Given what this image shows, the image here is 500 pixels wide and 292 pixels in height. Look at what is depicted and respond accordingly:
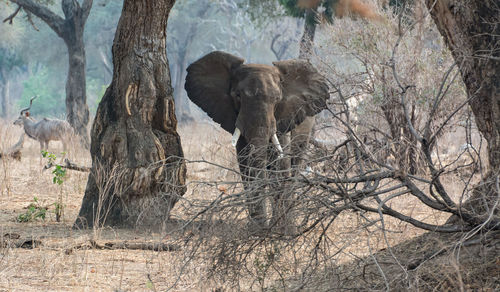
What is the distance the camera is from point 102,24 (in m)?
44.5

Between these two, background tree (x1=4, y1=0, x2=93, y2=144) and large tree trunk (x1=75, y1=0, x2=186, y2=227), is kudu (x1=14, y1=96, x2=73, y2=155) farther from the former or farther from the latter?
large tree trunk (x1=75, y1=0, x2=186, y2=227)

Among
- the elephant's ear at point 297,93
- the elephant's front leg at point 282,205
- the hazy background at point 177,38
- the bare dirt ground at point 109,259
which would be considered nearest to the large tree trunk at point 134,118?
the bare dirt ground at point 109,259

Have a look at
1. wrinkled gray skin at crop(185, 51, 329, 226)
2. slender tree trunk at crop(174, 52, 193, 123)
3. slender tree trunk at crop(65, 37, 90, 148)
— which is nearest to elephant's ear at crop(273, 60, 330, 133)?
wrinkled gray skin at crop(185, 51, 329, 226)

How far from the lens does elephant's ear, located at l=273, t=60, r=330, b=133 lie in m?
9.30

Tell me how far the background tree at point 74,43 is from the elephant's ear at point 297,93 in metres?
10.9

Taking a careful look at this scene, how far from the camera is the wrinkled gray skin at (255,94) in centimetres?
854

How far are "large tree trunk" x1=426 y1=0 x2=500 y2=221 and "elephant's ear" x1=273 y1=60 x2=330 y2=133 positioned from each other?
4123 millimetres

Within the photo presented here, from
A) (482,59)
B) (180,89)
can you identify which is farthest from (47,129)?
(180,89)

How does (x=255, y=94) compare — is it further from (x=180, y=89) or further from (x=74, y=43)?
(x=180, y=89)

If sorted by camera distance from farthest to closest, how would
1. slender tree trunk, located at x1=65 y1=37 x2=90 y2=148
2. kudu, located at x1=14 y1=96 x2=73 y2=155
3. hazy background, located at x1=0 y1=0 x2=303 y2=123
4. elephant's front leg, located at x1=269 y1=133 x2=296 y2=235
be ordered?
1. hazy background, located at x1=0 y1=0 x2=303 y2=123
2. slender tree trunk, located at x1=65 y1=37 x2=90 y2=148
3. kudu, located at x1=14 y1=96 x2=73 y2=155
4. elephant's front leg, located at x1=269 y1=133 x2=296 y2=235

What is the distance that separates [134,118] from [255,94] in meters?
1.64

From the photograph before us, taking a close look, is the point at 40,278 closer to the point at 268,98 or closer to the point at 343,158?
the point at 343,158

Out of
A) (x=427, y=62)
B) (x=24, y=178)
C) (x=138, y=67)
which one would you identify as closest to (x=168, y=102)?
(x=138, y=67)

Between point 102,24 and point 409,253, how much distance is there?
41544 mm
